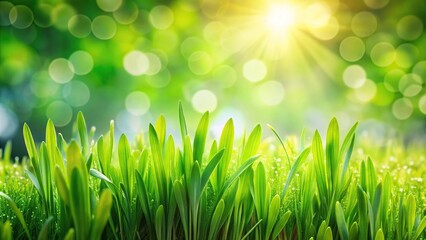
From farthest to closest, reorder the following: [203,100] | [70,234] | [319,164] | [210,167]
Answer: [203,100]
[319,164]
[210,167]
[70,234]

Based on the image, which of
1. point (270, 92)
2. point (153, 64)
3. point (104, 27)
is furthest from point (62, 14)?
point (270, 92)

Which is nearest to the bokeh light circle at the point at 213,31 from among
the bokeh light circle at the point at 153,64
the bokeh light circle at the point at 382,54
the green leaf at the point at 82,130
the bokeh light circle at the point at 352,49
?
the bokeh light circle at the point at 153,64

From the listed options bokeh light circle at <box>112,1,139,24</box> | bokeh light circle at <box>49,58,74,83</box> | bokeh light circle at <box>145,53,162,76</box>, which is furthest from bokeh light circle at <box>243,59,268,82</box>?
bokeh light circle at <box>49,58,74,83</box>

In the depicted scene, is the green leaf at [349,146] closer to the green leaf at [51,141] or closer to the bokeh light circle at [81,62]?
the green leaf at [51,141]

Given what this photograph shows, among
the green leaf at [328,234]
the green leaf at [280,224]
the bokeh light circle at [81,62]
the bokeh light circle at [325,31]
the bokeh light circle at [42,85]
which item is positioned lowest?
the green leaf at [280,224]

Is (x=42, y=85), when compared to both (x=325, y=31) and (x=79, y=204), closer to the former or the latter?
(x=325, y=31)
